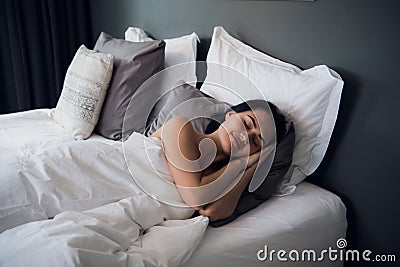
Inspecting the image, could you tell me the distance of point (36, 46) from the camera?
2844mm

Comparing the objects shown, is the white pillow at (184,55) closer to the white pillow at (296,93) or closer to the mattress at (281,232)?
the white pillow at (296,93)

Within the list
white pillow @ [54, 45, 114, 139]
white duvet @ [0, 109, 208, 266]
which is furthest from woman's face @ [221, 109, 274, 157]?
white pillow @ [54, 45, 114, 139]

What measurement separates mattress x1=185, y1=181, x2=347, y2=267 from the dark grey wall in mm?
91

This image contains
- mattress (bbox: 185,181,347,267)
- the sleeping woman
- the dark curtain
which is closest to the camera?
mattress (bbox: 185,181,347,267)

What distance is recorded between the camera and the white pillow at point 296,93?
58.6 inches

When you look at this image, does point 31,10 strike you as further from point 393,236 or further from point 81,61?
point 393,236

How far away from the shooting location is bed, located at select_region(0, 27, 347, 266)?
105 centimetres

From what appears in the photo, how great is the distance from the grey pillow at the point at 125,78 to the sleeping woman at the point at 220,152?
534 millimetres

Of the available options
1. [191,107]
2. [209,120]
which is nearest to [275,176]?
[209,120]

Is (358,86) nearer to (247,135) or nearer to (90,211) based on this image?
(247,135)

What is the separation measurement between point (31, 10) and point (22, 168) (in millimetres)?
1892

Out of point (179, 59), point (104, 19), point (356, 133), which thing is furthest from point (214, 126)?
point (104, 19)

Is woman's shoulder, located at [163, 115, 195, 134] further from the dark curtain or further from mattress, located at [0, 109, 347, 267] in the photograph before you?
the dark curtain

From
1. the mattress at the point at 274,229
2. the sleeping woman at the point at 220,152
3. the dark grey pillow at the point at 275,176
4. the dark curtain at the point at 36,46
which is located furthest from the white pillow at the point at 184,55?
the dark curtain at the point at 36,46
